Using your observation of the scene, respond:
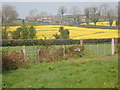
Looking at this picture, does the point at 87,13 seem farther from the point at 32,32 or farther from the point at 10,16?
the point at 10,16

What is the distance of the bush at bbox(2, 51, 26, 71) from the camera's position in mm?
8921

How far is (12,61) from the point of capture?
9.14 meters

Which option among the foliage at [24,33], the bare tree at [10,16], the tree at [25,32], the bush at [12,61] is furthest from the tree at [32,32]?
the bush at [12,61]

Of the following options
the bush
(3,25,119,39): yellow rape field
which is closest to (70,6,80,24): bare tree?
(3,25,119,39): yellow rape field

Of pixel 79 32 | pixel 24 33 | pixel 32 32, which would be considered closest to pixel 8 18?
pixel 24 33

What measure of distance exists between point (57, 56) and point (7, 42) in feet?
45.6

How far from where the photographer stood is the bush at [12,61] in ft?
29.3

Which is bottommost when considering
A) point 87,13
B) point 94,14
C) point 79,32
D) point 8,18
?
point 79,32

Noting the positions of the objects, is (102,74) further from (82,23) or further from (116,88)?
(82,23)

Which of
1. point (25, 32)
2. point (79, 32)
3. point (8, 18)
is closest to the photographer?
point (8, 18)

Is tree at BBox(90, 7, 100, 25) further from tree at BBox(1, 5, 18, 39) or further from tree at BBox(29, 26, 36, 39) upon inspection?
tree at BBox(1, 5, 18, 39)

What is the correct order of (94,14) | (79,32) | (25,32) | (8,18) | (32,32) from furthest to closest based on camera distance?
(94,14) → (79,32) → (32,32) → (25,32) → (8,18)

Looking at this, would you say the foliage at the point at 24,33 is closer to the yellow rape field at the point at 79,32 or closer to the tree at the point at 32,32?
the tree at the point at 32,32

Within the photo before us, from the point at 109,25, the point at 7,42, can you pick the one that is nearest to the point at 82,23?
the point at 109,25
